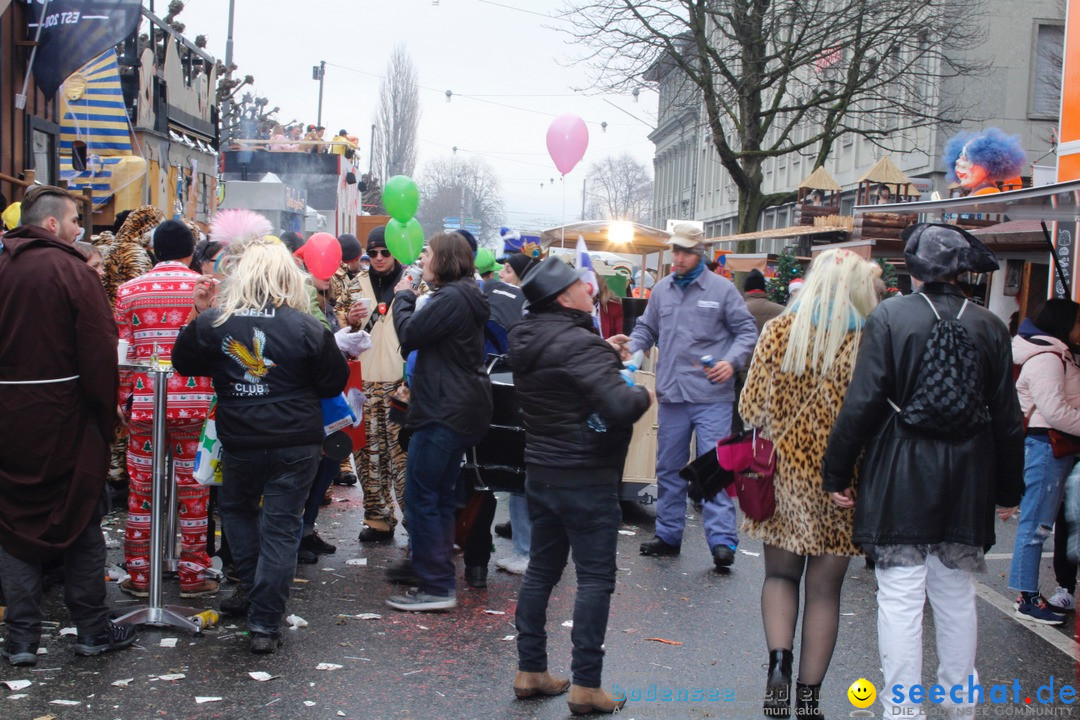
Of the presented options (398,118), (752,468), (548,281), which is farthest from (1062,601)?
(398,118)

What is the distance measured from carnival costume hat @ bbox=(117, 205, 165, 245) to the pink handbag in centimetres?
498

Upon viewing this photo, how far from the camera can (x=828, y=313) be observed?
14.3 feet

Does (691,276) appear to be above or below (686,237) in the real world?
below

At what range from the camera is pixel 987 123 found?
26.8 metres

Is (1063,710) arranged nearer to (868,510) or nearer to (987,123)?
(868,510)

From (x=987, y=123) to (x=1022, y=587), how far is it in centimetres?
2354

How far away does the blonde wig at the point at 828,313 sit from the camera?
14.2 ft

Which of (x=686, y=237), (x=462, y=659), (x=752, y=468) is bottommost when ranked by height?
(x=462, y=659)

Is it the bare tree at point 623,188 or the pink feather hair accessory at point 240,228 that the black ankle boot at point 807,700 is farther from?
the bare tree at point 623,188

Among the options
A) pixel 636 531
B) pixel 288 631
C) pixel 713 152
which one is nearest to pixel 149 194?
pixel 636 531

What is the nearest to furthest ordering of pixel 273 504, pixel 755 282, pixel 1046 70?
1. pixel 273 504
2. pixel 755 282
3. pixel 1046 70

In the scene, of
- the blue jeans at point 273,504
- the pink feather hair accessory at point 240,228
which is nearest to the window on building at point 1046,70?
the pink feather hair accessory at point 240,228

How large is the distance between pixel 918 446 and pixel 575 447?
135 cm

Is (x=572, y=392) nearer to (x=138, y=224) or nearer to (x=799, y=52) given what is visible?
(x=138, y=224)
